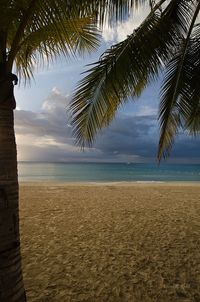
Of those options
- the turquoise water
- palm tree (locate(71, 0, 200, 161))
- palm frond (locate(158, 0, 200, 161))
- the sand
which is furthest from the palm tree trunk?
the turquoise water

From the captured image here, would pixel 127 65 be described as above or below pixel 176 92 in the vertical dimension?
above

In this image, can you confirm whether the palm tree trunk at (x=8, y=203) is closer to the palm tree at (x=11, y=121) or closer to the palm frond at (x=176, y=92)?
the palm tree at (x=11, y=121)

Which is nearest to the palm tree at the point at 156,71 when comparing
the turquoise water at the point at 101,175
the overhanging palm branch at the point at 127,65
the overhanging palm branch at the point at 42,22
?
the overhanging palm branch at the point at 127,65

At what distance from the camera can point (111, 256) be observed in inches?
194

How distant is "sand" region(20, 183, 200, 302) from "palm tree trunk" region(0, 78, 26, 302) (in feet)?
3.27

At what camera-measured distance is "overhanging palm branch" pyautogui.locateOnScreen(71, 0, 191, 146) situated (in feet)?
15.2

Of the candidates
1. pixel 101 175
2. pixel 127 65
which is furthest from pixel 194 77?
pixel 101 175

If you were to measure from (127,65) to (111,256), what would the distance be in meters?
2.90

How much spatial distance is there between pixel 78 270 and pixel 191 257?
1760 mm

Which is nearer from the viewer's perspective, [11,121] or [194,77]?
[11,121]

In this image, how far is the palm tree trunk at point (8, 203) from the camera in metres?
2.63

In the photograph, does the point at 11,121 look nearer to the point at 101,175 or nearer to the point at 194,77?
the point at 194,77

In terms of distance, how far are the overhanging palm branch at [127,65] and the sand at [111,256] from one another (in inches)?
72.8

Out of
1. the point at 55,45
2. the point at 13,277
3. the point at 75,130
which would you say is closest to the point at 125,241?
the point at 75,130
